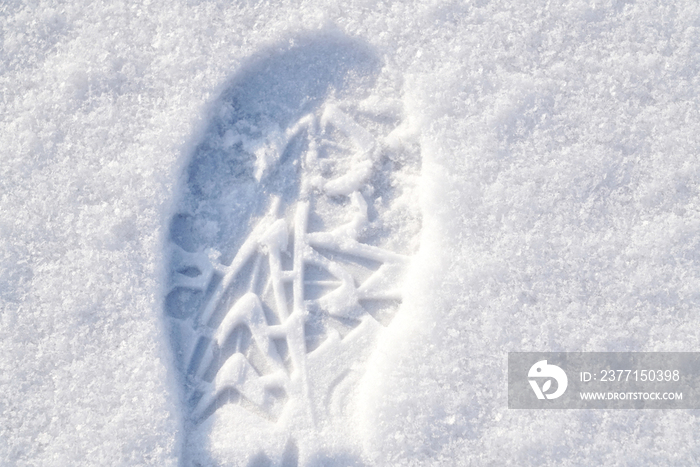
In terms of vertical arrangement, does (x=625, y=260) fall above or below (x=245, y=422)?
above

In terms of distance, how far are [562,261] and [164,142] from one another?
841 mm

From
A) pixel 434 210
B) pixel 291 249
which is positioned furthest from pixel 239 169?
pixel 434 210

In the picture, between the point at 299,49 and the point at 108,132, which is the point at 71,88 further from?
the point at 299,49

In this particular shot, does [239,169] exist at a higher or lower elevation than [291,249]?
higher

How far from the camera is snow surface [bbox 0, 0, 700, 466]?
41.6 inches

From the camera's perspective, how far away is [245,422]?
106 cm

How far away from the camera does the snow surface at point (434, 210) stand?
3.47ft

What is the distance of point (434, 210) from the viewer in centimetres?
108

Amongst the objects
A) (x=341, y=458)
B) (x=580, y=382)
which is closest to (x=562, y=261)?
(x=580, y=382)

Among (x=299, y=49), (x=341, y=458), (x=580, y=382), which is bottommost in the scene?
(x=341, y=458)

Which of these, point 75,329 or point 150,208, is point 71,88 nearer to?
point 150,208

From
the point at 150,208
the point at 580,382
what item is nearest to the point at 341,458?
the point at 580,382

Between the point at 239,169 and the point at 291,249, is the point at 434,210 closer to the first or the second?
the point at 291,249

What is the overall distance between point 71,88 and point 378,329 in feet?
2.66
